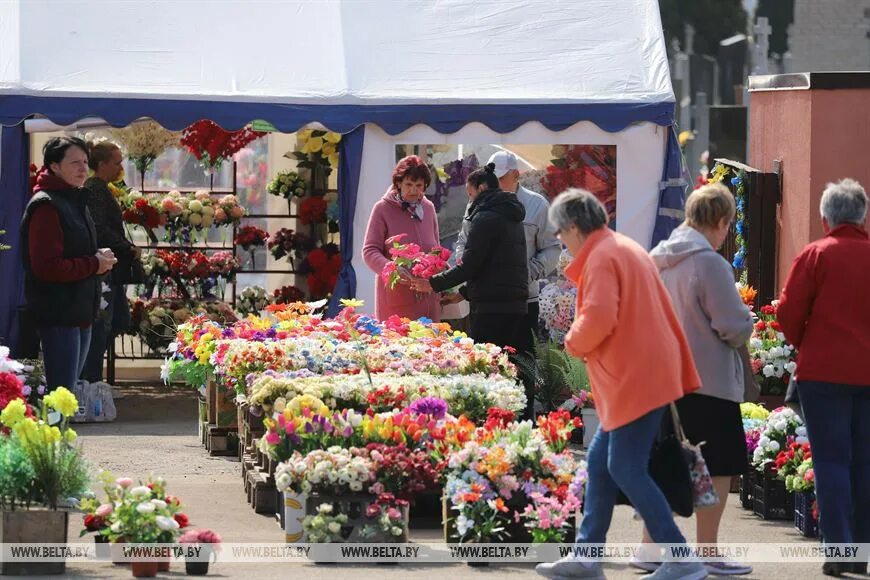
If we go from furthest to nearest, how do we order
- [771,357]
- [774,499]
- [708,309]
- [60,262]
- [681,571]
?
[771,357] < [60,262] < [774,499] < [708,309] < [681,571]

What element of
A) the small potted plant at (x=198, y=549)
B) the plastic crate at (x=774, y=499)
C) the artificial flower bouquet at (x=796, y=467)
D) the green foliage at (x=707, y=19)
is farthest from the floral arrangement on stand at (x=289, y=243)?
the green foliage at (x=707, y=19)

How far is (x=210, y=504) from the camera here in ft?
27.0

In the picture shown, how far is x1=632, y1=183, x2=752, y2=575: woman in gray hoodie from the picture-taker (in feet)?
21.1

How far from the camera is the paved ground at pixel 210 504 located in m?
6.42

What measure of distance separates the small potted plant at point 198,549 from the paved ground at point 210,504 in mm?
76

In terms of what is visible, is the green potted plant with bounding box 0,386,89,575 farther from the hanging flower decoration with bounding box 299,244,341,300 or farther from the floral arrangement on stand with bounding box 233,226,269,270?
the floral arrangement on stand with bounding box 233,226,269,270

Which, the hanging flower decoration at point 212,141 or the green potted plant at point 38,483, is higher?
the hanging flower decoration at point 212,141

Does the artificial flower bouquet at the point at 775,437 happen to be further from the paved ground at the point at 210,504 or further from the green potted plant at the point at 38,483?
the green potted plant at the point at 38,483

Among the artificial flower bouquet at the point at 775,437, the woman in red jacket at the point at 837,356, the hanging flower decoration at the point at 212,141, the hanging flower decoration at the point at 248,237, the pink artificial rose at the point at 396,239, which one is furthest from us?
the hanging flower decoration at the point at 248,237

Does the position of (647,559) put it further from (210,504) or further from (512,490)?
(210,504)

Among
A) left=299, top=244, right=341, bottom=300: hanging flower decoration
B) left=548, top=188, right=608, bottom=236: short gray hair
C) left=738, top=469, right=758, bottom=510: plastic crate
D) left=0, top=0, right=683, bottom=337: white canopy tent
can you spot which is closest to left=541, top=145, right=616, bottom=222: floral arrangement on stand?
left=0, top=0, right=683, bottom=337: white canopy tent

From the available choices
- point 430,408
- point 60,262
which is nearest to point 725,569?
point 430,408

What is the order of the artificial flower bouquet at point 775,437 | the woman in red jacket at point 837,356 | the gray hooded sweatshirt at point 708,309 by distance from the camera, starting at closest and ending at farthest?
the gray hooded sweatshirt at point 708,309 < the woman in red jacket at point 837,356 < the artificial flower bouquet at point 775,437

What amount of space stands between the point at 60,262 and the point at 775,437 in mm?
4163
